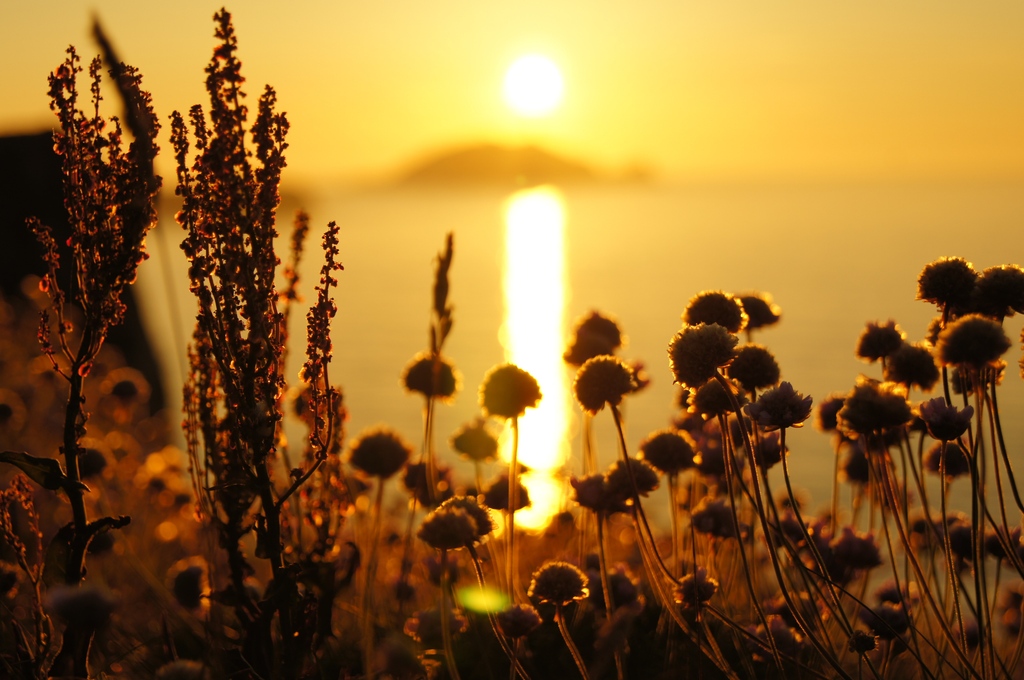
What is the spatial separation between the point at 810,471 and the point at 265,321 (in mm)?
10800

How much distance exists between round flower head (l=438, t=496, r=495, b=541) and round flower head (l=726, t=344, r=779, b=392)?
2.56 feet

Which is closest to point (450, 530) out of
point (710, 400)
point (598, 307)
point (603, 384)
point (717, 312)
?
point (603, 384)

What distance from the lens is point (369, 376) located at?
58.5 feet

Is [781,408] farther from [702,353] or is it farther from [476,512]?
[476,512]

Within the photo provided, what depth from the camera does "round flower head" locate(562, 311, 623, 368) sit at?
3.72 meters

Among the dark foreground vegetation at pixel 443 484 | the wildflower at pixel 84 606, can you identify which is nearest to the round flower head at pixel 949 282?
the dark foreground vegetation at pixel 443 484

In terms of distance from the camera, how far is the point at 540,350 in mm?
19203

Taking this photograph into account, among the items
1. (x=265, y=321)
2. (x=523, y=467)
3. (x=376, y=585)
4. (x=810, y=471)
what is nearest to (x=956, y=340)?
(x=265, y=321)

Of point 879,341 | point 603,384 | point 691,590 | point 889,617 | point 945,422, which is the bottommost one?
point 889,617

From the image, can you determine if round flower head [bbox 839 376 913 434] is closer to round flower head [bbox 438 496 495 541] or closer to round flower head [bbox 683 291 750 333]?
round flower head [bbox 683 291 750 333]

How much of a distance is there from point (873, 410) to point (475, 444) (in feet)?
7.01

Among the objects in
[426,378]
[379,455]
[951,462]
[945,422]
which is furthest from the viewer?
[426,378]

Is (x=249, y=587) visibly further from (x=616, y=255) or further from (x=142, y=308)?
(x=616, y=255)

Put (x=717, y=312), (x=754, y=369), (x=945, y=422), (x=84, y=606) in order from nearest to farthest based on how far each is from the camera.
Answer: (x=84, y=606)
(x=945, y=422)
(x=754, y=369)
(x=717, y=312)
